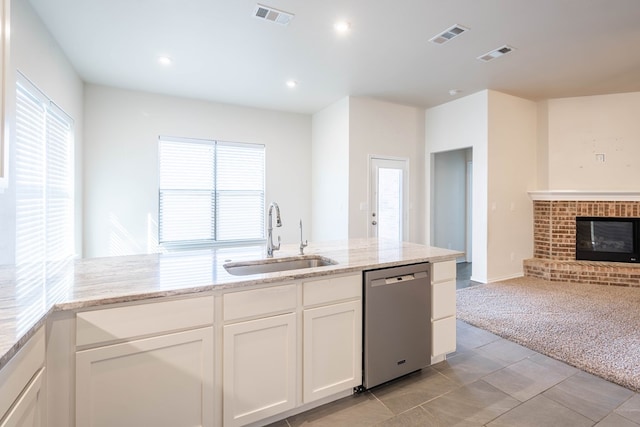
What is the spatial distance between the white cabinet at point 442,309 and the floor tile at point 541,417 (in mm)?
551

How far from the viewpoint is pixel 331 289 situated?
1.86m

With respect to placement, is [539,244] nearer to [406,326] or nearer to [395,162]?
[395,162]

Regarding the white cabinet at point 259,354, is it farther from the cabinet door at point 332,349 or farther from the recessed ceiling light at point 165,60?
the recessed ceiling light at point 165,60

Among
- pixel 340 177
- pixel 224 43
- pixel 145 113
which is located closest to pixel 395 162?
pixel 340 177

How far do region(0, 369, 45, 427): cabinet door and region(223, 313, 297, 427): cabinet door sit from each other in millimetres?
689

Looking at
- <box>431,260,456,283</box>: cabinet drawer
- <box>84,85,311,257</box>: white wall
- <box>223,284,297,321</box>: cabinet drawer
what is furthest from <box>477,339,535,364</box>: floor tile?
<box>84,85,311,257</box>: white wall

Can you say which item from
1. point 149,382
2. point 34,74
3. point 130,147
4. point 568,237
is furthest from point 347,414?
point 568,237

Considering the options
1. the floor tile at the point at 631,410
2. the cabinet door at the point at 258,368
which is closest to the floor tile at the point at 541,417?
the floor tile at the point at 631,410

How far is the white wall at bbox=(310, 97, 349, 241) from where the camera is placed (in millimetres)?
4988

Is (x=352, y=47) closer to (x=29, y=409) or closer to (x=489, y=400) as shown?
(x=489, y=400)

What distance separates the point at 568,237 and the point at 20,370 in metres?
6.28

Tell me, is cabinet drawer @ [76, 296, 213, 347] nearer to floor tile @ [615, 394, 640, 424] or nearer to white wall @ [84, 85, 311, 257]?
floor tile @ [615, 394, 640, 424]

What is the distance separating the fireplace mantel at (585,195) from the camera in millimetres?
4637

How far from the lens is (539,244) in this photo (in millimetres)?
5184
